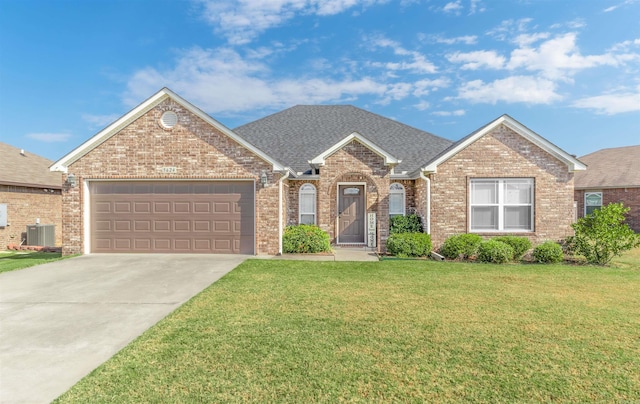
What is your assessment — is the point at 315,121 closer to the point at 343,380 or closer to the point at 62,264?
the point at 62,264

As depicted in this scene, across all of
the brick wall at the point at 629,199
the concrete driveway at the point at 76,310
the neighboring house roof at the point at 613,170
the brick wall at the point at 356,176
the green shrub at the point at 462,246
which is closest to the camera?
the concrete driveway at the point at 76,310

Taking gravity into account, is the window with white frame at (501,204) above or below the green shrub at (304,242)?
above

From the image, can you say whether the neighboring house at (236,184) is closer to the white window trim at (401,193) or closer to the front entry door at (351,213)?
the front entry door at (351,213)

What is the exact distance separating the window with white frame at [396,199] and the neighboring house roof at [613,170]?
1492 centimetres

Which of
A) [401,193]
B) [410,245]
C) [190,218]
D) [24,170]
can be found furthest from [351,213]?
[24,170]

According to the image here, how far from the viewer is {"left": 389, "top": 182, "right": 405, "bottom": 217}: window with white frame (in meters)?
14.9

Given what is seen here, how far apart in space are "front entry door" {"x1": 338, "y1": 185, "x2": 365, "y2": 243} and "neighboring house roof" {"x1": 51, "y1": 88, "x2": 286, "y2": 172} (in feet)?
13.1

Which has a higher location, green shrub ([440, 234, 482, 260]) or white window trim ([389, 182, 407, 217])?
white window trim ([389, 182, 407, 217])

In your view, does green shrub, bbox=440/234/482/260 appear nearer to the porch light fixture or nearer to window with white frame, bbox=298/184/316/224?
window with white frame, bbox=298/184/316/224

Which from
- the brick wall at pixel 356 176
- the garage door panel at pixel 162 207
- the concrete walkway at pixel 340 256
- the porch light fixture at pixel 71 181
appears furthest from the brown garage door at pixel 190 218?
the brick wall at pixel 356 176

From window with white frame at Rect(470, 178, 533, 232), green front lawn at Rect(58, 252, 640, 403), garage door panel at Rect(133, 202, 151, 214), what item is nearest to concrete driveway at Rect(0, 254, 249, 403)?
green front lawn at Rect(58, 252, 640, 403)

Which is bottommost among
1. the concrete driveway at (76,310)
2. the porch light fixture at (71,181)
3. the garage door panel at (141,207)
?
the concrete driveway at (76,310)

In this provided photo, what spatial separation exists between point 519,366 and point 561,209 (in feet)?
36.4

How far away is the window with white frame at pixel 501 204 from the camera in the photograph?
1276cm
